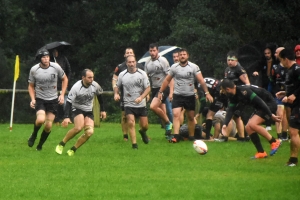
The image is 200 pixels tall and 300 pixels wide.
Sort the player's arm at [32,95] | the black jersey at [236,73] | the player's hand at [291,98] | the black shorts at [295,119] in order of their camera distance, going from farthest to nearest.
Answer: the black jersey at [236,73] → the player's arm at [32,95] → the player's hand at [291,98] → the black shorts at [295,119]

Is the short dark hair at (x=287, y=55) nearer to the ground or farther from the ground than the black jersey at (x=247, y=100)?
farther from the ground

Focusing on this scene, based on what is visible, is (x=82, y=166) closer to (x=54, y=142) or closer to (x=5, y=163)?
(x=5, y=163)

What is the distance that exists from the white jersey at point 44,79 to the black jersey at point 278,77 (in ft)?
16.1

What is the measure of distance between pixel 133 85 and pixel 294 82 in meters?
4.62

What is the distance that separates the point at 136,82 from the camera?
18.3 metres

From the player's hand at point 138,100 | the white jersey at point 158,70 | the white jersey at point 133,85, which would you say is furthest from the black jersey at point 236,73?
the player's hand at point 138,100

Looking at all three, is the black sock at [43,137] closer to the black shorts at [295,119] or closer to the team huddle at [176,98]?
the team huddle at [176,98]

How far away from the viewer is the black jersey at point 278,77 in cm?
1929

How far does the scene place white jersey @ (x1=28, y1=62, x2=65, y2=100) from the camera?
A: 17.9 meters

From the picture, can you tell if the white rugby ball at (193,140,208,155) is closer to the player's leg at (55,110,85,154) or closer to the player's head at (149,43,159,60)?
the player's leg at (55,110,85,154)

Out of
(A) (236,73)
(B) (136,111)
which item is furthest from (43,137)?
(A) (236,73)

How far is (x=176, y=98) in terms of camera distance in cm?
1984

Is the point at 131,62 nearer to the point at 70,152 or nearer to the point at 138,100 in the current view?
the point at 138,100

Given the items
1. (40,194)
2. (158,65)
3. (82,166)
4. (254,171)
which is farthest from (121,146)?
(40,194)
